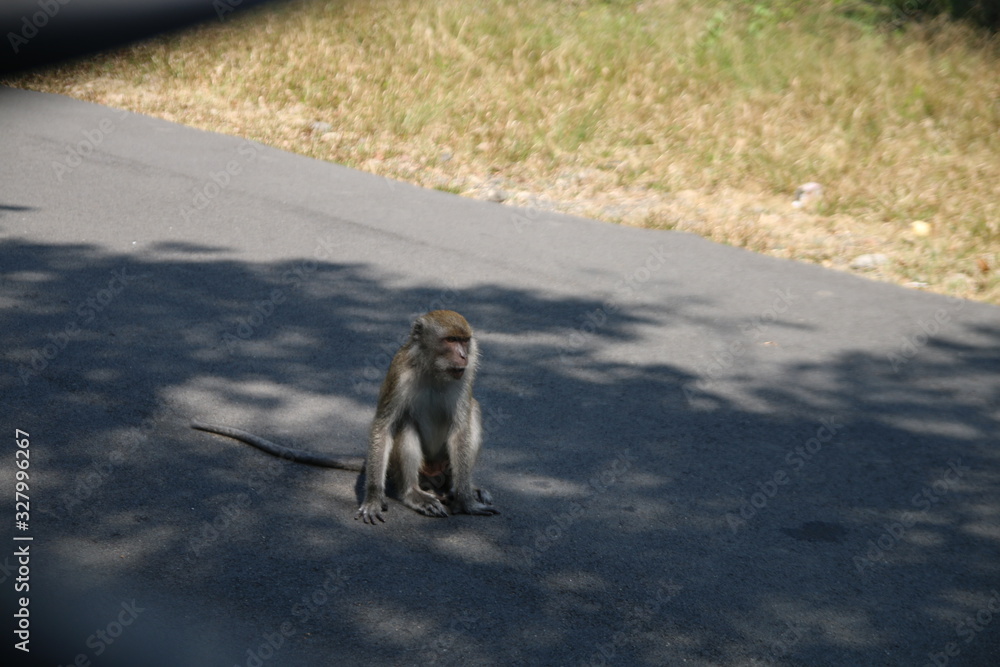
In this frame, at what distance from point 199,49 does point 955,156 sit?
382 inches

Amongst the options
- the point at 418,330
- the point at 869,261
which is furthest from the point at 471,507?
the point at 869,261

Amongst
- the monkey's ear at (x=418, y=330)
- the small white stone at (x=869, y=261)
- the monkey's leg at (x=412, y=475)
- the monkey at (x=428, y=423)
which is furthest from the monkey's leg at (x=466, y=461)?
the small white stone at (x=869, y=261)

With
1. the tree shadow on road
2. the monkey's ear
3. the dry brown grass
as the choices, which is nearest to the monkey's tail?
the tree shadow on road

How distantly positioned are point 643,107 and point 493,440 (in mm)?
7854

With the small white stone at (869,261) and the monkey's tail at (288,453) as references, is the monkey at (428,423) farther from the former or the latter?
the small white stone at (869,261)

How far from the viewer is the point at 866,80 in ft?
43.3

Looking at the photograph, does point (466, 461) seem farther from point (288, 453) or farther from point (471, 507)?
point (288, 453)

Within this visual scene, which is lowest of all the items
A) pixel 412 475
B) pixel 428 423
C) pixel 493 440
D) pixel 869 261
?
pixel 493 440

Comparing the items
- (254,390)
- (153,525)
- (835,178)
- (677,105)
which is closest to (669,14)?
(677,105)

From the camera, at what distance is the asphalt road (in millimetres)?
4363

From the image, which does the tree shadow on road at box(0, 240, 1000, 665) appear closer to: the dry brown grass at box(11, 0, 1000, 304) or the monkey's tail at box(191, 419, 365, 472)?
the monkey's tail at box(191, 419, 365, 472)

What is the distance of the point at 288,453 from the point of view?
5.53 meters

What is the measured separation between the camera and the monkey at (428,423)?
4961 millimetres

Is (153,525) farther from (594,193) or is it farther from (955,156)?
(955,156)
